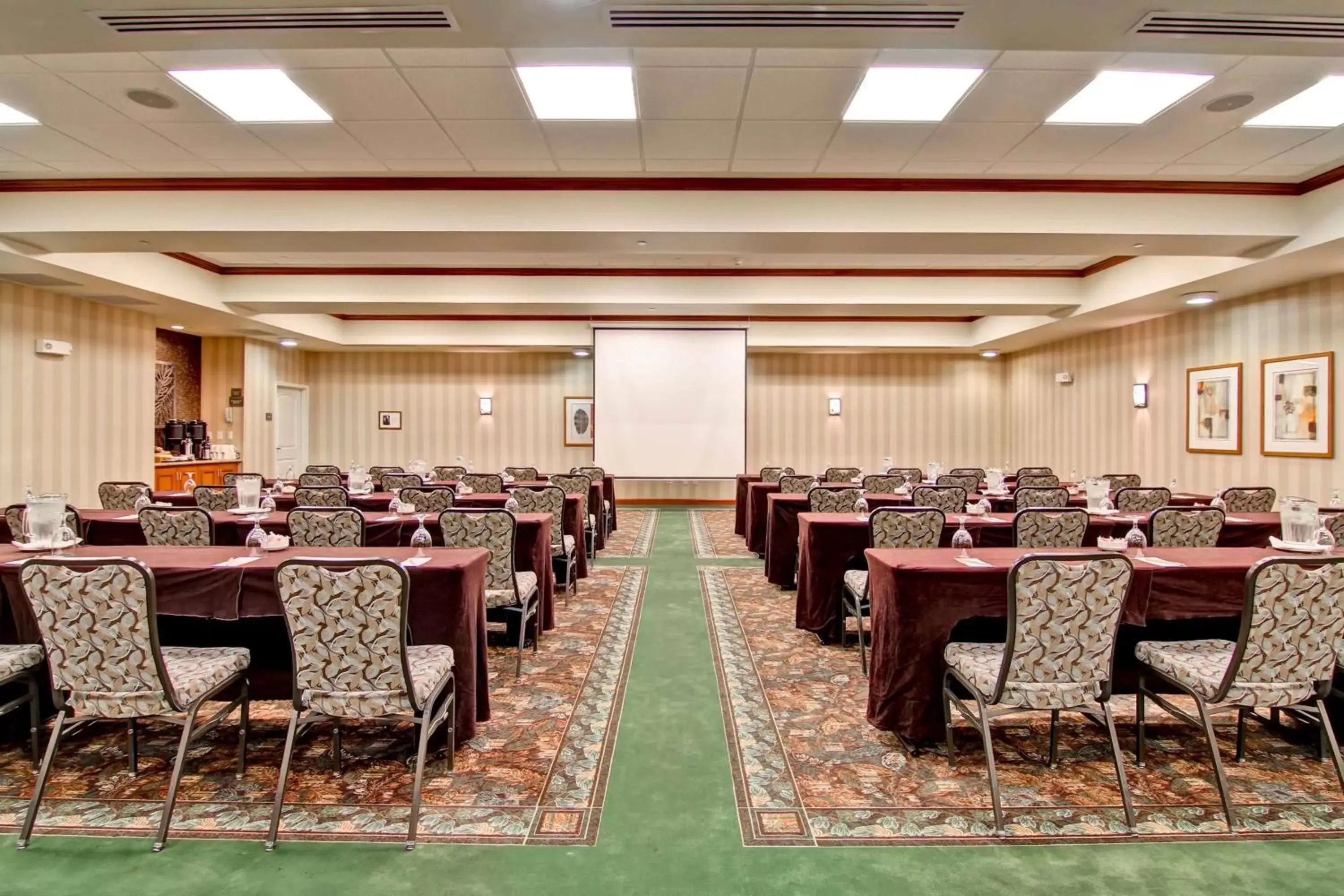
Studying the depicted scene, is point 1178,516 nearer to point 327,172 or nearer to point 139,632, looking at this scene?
point 139,632

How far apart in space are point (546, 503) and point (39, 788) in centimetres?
346

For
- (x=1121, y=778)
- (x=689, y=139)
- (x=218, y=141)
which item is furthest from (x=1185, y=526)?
(x=218, y=141)

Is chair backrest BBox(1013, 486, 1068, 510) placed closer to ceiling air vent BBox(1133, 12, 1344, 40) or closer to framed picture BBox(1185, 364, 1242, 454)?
framed picture BBox(1185, 364, 1242, 454)

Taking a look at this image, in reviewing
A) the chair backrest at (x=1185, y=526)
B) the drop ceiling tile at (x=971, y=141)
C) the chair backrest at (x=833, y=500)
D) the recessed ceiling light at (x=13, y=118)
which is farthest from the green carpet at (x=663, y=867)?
the recessed ceiling light at (x=13, y=118)

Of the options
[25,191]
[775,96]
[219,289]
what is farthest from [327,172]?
[219,289]

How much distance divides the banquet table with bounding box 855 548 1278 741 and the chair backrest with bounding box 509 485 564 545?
124 inches

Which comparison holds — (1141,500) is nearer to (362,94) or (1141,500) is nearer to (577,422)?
(362,94)

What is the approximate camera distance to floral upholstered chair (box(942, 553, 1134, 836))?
2.31 meters

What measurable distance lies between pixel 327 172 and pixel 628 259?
3383 millimetres

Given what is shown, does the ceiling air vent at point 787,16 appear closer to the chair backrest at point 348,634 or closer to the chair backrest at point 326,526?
the chair backrest at point 348,634

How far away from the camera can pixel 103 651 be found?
2264 millimetres

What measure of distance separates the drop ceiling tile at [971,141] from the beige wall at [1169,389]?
4032 millimetres

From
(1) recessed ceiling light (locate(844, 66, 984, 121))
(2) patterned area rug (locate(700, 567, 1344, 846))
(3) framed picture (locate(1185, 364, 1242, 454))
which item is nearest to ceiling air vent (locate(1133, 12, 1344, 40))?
(1) recessed ceiling light (locate(844, 66, 984, 121))

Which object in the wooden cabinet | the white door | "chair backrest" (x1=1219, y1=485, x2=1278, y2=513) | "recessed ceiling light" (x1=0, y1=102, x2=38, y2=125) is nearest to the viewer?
"recessed ceiling light" (x1=0, y1=102, x2=38, y2=125)
